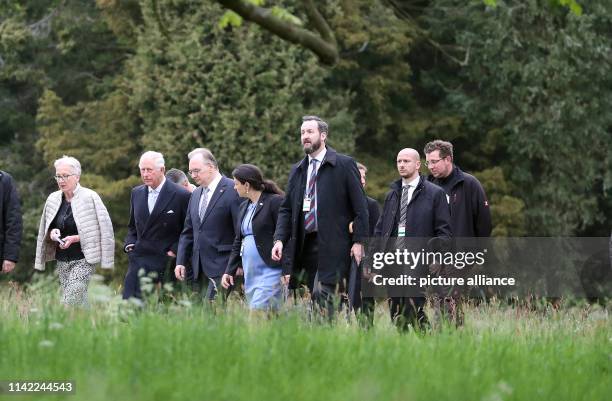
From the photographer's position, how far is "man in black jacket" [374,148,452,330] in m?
11.5

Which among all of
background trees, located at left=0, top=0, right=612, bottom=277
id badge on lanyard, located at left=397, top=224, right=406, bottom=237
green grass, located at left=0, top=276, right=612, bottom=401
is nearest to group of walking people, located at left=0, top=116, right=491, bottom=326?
id badge on lanyard, located at left=397, top=224, right=406, bottom=237

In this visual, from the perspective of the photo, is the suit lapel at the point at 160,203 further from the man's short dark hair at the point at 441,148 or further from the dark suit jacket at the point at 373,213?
the man's short dark hair at the point at 441,148

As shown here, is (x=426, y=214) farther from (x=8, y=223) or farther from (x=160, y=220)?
(x=8, y=223)

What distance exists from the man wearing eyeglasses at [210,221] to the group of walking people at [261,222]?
0.01m

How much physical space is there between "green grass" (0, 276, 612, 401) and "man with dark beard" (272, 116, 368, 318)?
1.88 metres

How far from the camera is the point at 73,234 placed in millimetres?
13164

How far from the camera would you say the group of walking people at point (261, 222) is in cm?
1153

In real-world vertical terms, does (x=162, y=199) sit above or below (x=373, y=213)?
above

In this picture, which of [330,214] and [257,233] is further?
[257,233]

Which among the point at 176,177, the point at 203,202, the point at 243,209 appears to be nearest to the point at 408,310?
the point at 243,209

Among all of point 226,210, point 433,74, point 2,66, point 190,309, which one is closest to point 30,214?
point 2,66

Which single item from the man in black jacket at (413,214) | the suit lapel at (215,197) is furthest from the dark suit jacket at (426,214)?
the suit lapel at (215,197)

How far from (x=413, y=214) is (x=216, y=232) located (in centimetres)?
239

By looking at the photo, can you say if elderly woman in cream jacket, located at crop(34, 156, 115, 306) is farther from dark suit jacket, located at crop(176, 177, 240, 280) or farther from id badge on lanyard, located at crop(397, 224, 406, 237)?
id badge on lanyard, located at crop(397, 224, 406, 237)
